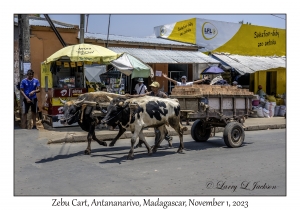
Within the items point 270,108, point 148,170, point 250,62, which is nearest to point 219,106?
point 148,170

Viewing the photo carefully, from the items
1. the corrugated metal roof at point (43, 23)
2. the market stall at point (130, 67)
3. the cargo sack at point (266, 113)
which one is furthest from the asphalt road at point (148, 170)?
the cargo sack at point (266, 113)

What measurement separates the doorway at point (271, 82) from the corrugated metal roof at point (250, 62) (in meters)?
1.20

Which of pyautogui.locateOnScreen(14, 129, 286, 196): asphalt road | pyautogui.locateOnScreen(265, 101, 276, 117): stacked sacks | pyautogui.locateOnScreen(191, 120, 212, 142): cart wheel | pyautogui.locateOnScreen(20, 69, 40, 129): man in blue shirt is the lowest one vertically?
pyautogui.locateOnScreen(14, 129, 286, 196): asphalt road

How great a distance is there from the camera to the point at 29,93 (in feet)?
38.1

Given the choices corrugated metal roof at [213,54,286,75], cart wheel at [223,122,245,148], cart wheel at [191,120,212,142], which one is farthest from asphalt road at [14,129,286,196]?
corrugated metal roof at [213,54,286,75]

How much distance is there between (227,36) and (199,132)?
37.4 feet

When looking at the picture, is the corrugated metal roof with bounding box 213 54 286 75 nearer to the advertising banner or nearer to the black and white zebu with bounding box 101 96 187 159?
the advertising banner

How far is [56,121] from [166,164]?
5637 mm

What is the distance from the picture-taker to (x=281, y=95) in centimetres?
2059

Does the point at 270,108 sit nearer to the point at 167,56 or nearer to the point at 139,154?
the point at 167,56

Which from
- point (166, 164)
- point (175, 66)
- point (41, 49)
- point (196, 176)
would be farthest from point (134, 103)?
point (175, 66)

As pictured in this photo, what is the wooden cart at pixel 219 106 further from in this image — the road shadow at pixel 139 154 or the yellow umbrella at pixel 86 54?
the yellow umbrella at pixel 86 54

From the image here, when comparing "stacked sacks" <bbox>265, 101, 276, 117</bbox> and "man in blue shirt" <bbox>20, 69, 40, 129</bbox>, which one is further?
"stacked sacks" <bbox>265, 101, 276, 117</bbox>

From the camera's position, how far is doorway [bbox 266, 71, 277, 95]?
22.1 metres
